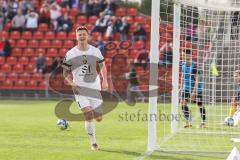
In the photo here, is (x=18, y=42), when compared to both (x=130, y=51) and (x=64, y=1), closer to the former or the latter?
(x=64, y=1)

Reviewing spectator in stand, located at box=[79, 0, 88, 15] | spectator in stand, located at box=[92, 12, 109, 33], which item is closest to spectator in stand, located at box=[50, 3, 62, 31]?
spectator in stand, located at box=[79, 0, 88, 15]

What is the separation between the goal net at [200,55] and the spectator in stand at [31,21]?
530 inches

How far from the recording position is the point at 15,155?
35.6 ft

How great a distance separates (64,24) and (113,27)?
288 cm

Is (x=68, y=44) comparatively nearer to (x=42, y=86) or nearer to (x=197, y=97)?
(x=42, y=86)

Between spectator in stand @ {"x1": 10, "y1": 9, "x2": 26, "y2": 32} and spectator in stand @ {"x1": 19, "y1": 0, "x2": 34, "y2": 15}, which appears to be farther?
spectator in stand @ {"x1": 19, "y1": 0, "x2": 34, "y2": 15}

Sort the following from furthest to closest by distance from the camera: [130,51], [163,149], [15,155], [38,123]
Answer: [130,51]
[38,123]
[163,149]
[15,155]

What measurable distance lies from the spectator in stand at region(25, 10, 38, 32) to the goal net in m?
13.5

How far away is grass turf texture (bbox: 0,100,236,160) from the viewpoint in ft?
35.7

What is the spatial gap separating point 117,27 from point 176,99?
15408mm

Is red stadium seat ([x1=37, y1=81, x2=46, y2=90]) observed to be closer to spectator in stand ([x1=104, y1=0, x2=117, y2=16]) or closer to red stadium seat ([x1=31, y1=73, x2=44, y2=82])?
red stadium seat ([x1=31, y1=73, x2=44, y2=82])

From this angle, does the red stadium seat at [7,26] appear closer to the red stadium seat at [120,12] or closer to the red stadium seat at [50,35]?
the red stadium seat at [50,35]

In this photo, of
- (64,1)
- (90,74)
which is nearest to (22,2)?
(64,1)

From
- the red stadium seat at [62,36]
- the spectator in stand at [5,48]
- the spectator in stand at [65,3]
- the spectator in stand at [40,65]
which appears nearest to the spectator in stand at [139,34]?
the red stadium seat at [62,36]
